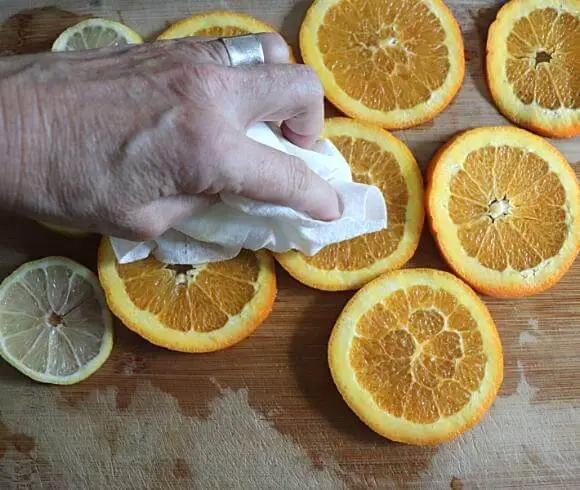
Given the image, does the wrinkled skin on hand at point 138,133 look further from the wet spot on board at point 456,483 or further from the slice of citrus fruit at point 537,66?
the wet spot on board at point 456,483

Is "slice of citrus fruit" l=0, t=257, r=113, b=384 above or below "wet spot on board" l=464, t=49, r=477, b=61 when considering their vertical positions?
below

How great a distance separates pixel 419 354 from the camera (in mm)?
2047

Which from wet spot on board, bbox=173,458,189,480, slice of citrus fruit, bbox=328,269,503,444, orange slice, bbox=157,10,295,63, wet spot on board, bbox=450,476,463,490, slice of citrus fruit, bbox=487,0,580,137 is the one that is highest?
orange slice, bbox=157,10,295,63

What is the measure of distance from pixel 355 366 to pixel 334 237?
41 cm

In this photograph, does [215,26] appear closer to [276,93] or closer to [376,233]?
[276,93]

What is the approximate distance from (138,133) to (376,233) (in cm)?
91

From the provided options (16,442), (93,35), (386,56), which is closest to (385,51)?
(386,56)

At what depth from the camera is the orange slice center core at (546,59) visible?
7.41 feet

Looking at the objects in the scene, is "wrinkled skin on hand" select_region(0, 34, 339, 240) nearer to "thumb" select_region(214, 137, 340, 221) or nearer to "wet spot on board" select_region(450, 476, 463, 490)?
"thumb" select_region(214, 137, 340, 221)

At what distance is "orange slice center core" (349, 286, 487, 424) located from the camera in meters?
2.01

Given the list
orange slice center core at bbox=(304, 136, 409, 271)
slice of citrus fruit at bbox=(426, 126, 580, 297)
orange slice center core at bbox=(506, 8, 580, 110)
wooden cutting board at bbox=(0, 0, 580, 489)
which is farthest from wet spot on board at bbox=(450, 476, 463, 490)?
orange slice center core at bbox=(506, 8, 580, 110)

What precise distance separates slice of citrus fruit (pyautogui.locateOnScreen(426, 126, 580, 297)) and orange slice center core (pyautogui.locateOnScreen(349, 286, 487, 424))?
6.0 inches

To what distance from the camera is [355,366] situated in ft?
6.63

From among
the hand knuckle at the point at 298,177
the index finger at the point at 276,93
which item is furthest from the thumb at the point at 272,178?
the index finger at the point at 276,93
